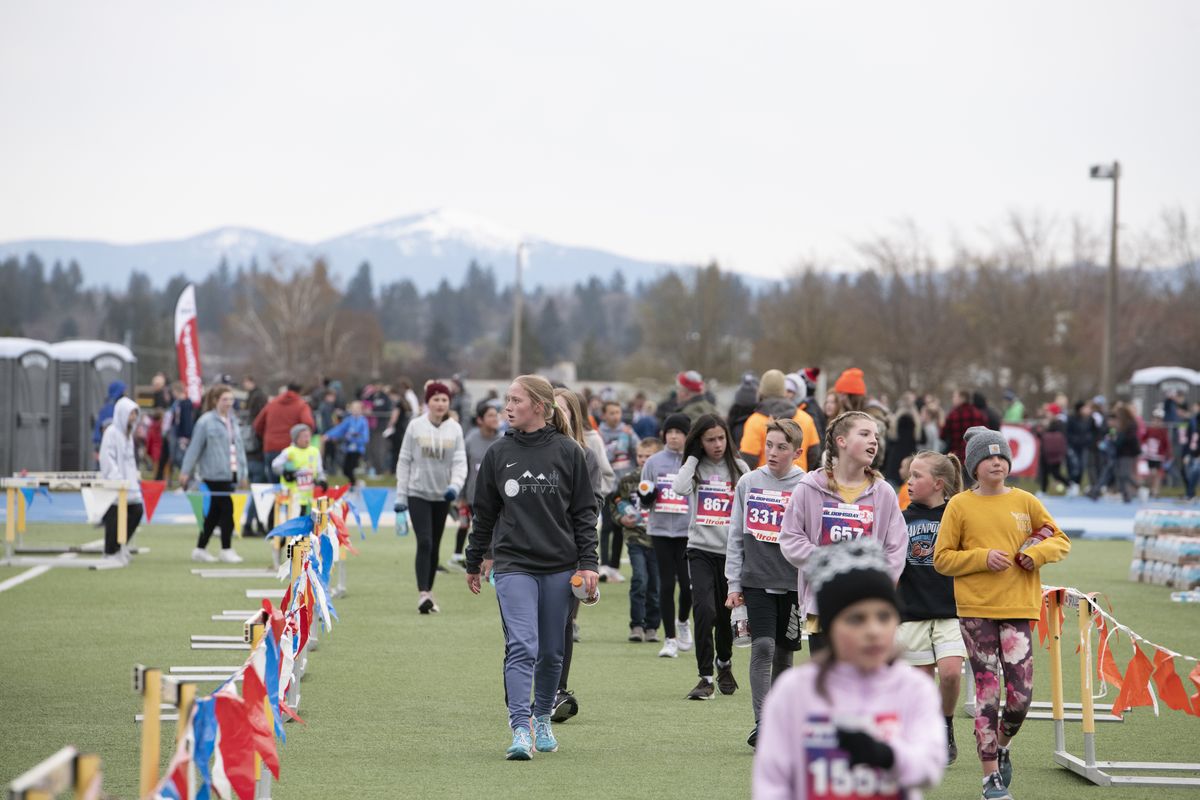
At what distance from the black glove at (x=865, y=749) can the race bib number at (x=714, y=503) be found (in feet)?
19.7

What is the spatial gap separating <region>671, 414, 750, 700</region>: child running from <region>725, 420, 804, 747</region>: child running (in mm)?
1487

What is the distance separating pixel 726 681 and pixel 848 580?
651cm

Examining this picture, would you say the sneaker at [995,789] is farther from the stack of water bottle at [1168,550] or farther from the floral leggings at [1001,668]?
the stack of water bottle at [1168,550]

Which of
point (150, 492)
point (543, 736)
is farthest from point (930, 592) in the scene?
point (150, 492)

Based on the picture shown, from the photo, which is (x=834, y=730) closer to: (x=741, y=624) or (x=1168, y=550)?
(x=741, y=624)

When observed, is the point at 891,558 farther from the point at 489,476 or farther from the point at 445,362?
the point at 445,362

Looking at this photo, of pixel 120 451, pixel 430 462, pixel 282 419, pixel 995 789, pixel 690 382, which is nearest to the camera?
pixel 995 789

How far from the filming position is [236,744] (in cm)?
566

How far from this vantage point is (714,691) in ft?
34.4

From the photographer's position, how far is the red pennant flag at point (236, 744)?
558 centimetres

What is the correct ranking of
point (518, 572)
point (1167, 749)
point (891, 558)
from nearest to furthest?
point (891, 558) → point (518, 572) → point (1167, 749)

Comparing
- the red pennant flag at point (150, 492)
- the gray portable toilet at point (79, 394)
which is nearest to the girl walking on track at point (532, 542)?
the red pennant flag at point (150, 492)

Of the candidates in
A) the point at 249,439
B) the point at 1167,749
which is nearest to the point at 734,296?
the point at 249,439

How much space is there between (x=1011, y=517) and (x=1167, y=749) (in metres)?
2.31
